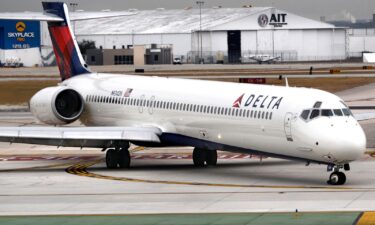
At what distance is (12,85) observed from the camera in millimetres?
100938

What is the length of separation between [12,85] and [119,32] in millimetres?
91966

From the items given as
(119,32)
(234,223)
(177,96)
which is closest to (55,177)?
(177,96)

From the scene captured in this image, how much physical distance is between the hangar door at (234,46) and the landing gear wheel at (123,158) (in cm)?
14515

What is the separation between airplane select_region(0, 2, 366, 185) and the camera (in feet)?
113

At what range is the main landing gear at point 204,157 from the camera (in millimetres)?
41938

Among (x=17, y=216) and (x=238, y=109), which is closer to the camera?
(x=17, y=216)

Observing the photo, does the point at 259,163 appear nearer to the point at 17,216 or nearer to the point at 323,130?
the point at 323,130

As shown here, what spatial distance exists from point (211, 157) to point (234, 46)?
151 metres

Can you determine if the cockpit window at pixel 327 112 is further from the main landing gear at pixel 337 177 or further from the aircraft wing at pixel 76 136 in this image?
the aircraft wing at pixel 76 136

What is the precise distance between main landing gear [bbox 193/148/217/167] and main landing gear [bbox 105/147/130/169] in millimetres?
2728

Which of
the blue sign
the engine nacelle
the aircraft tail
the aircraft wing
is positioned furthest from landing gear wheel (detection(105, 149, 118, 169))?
the blue sign

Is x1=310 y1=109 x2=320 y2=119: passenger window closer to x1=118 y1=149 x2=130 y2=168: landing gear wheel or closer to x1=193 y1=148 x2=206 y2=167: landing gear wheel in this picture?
x1=193 y1=148 x2=206 y2=167: landing gear wheel

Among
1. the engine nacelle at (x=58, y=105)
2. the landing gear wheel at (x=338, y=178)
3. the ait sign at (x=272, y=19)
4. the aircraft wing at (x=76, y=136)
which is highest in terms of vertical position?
the ait sign at (x=272, y=19)

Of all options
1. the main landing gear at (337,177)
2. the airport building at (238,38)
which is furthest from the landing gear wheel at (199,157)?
the airport building at (238,38)
